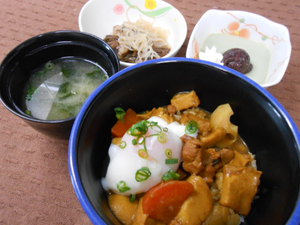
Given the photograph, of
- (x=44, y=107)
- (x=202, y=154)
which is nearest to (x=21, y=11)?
(x=44, y=107)

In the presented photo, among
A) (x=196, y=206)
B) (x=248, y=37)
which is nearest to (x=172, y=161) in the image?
(x=196, y=206)

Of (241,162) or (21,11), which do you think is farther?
(21,11)

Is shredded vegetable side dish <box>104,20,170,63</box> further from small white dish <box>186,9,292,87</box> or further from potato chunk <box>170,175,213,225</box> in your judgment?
potato chunk <box>170,175,213,225</box>

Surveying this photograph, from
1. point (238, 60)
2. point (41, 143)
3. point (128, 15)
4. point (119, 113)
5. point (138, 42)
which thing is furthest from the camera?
point (128, 15)

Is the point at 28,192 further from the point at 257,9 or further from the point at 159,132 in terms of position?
the point at 257,9

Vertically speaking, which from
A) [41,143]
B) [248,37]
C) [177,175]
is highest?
[248,37]

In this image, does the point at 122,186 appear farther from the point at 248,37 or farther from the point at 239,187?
the point at 248,37

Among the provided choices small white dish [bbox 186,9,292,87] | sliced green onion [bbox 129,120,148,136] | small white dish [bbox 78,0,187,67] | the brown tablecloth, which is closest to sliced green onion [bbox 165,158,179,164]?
sliced green onion [bbox 129,120,148,136]
